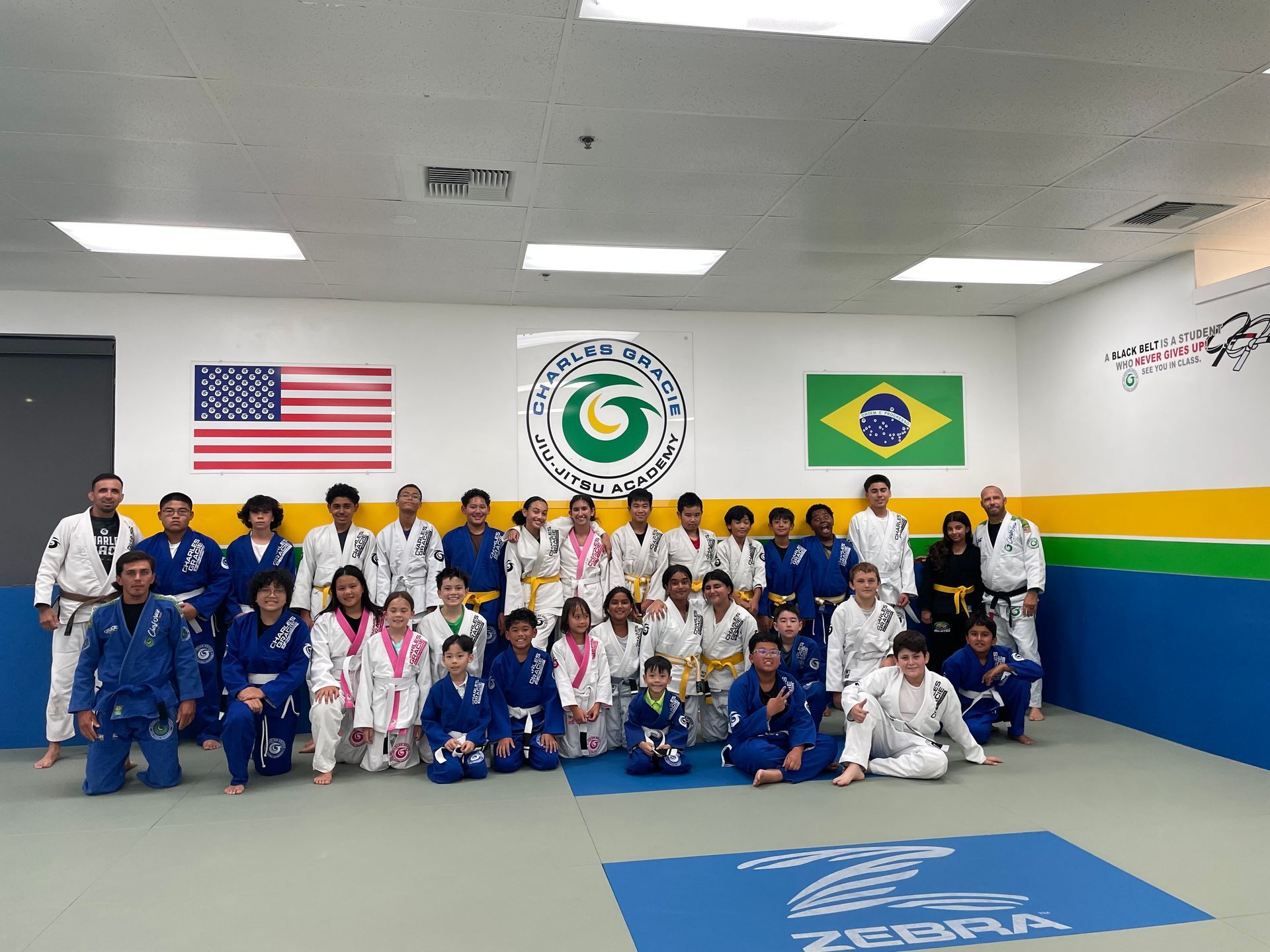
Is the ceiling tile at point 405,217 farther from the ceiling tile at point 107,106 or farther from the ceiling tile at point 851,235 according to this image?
the ceiling tile at point 851,235

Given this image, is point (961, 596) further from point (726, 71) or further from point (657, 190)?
point (726, 71)

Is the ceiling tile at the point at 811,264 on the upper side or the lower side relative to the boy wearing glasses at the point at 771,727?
upper

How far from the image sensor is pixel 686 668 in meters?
5.18

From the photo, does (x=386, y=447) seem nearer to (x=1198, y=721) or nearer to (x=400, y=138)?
(x=400, y=138)

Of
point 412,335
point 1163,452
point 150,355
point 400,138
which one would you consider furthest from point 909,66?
point 150,355

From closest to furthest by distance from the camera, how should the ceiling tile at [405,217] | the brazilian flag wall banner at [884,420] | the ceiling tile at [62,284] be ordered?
the ceiling tile at [405,217]
the ceiling tile at [62,284]
the brazilian flag wall banner at [884,420]

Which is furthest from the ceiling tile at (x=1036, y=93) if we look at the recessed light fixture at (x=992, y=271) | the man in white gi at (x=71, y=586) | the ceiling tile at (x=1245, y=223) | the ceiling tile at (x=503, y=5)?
the man in white gi at (x=71, y=586)

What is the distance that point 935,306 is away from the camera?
21.4 feet

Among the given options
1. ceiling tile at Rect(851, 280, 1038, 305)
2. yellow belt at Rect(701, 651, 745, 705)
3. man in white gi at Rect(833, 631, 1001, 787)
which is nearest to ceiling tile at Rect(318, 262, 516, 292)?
ceiling tile at Rect(851, 280, 1038, 305)

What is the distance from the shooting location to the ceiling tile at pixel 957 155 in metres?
3.60

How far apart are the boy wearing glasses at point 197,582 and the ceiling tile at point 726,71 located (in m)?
3.62

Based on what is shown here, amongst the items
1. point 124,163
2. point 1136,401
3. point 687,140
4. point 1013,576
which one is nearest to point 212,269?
point 124,163

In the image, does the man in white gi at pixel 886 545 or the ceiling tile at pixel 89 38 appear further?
the man in white gi at pixel 886 545
